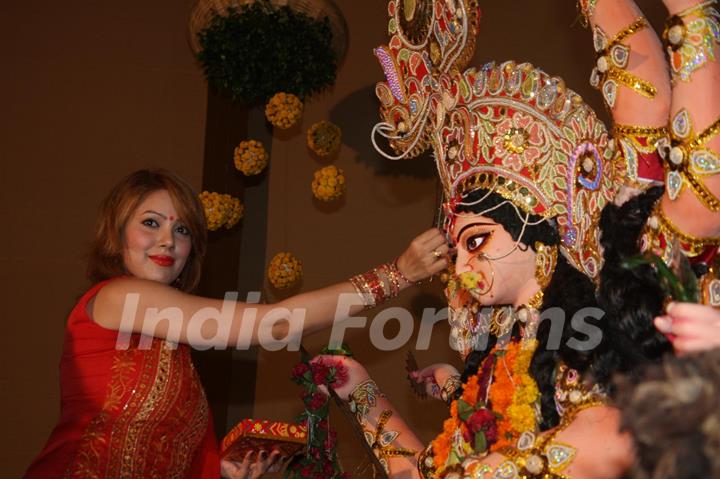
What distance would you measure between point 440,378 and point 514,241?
689 mm

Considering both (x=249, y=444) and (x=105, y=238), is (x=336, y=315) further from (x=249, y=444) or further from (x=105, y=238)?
(x=105, y=238)

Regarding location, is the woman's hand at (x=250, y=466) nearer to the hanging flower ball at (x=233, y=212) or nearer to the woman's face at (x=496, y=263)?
the woman's face at (x=496, y=263)

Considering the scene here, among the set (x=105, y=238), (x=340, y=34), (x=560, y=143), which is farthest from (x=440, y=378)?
(x=340, y=34)

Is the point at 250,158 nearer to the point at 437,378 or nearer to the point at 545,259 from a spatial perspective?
the point at 437,378

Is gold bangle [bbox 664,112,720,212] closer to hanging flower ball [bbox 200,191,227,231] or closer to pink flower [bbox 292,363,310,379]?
pink flower [bbox 292,363,310,379]

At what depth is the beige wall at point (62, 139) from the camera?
4.77 m

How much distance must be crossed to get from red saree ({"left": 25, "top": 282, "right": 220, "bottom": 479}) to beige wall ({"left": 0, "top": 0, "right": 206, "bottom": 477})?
6.24 ft

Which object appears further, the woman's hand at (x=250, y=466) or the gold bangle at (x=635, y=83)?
the woman's hand at (x=250, y=466)

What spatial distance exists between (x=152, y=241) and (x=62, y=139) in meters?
2.15

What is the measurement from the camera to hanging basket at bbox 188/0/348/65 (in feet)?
14.2

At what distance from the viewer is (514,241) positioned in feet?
8.12

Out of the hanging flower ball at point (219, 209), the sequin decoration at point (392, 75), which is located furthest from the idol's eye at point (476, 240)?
the hanging flower ball at point (219, 209)

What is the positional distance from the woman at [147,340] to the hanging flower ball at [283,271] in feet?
4.04

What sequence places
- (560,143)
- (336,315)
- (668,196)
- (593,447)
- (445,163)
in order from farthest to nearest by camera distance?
(336,315) → (445,163) → (560,143) → (593,447) → (668,196)
